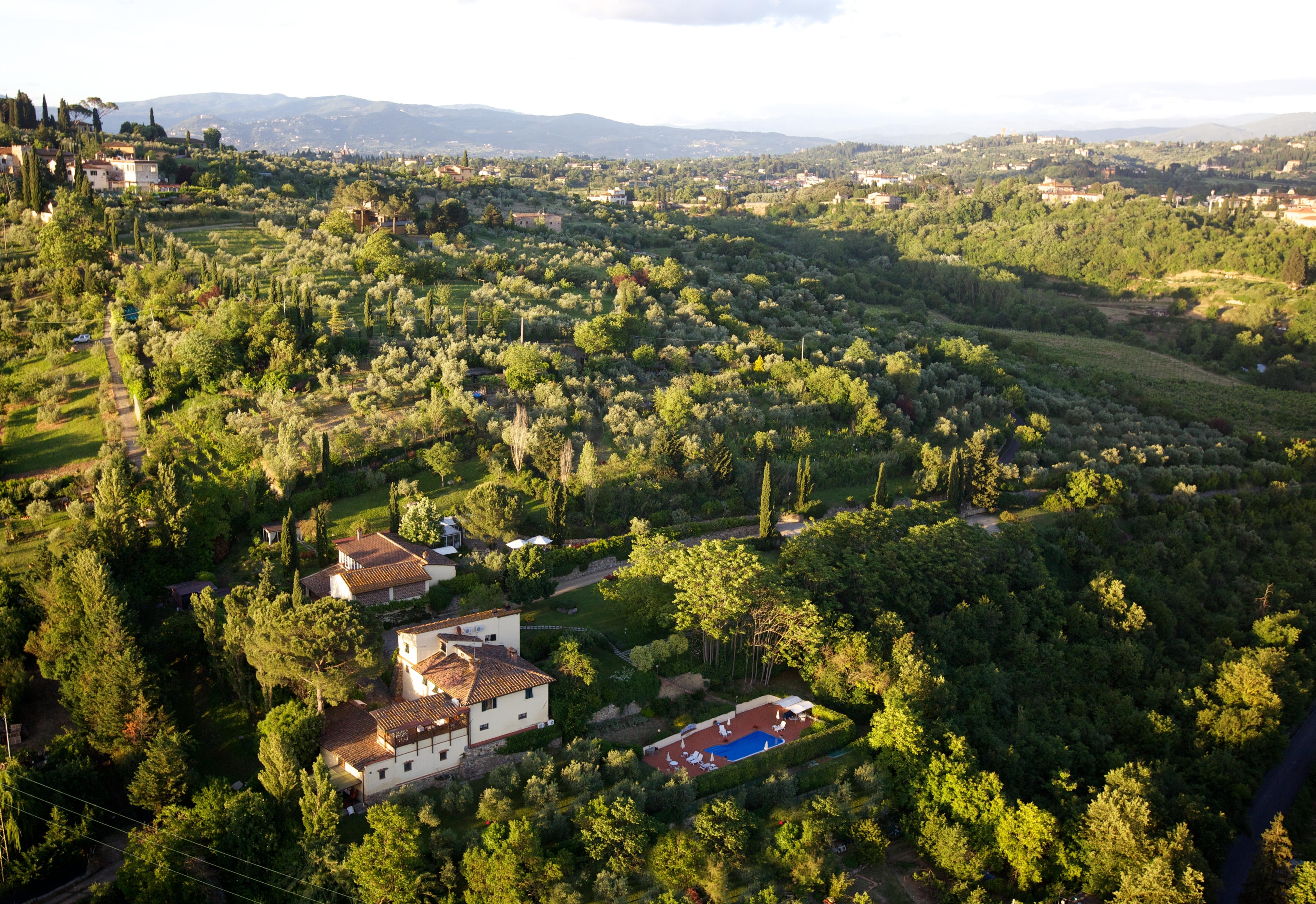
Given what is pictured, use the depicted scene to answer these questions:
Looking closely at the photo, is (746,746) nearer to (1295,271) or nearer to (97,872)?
(97,872)

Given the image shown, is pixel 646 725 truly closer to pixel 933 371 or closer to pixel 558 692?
pixel 558 692

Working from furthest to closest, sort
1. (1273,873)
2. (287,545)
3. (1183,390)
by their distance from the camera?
(1183,390) → (287,545) → (1273,873)

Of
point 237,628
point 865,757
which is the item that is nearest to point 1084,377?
point 865,757

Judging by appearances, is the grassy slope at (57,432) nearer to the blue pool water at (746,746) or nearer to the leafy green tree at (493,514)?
the leafy green tree at (493,514)

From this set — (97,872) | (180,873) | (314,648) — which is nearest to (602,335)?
(314,648)

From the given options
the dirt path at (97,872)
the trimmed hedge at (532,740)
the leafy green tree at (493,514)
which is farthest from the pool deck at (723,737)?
the dirt path at (97,872)
